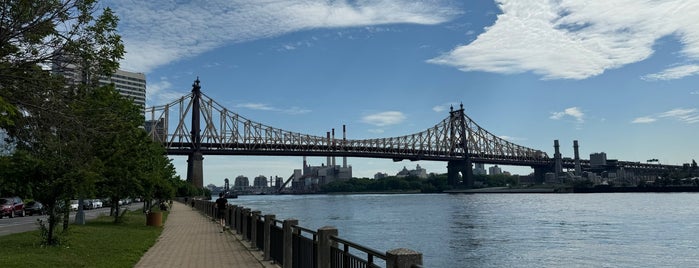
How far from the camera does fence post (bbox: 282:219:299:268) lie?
11.1 m

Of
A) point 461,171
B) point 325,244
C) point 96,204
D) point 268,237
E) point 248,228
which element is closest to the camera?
point 325,244

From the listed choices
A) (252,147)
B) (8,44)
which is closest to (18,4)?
(8,44)

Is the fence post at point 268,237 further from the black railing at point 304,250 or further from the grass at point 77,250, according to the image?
the grass at point 77,250

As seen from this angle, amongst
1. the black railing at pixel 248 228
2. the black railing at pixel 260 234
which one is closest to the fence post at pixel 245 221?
the black railing at pixel 248 228

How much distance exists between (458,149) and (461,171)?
9.76 m

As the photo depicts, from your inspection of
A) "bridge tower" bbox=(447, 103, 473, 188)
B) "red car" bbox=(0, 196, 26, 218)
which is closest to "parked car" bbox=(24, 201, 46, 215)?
"red car" bbox=(0, 196, 26, 218)

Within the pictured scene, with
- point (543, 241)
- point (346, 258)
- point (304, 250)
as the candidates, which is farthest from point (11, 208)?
point (346, 258)

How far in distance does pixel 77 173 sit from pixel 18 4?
8953mm

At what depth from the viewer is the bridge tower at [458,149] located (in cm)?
14238

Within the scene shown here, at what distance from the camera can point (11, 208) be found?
38.0 m

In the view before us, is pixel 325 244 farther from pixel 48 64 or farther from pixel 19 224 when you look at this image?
pixel 19 224

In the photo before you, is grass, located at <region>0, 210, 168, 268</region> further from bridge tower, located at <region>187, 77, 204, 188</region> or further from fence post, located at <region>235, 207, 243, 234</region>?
bridge tower, located at <region>187, 77, 204, 188</region>

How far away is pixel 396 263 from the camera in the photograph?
5.28m

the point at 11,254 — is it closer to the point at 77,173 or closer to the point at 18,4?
the point at 77,173
